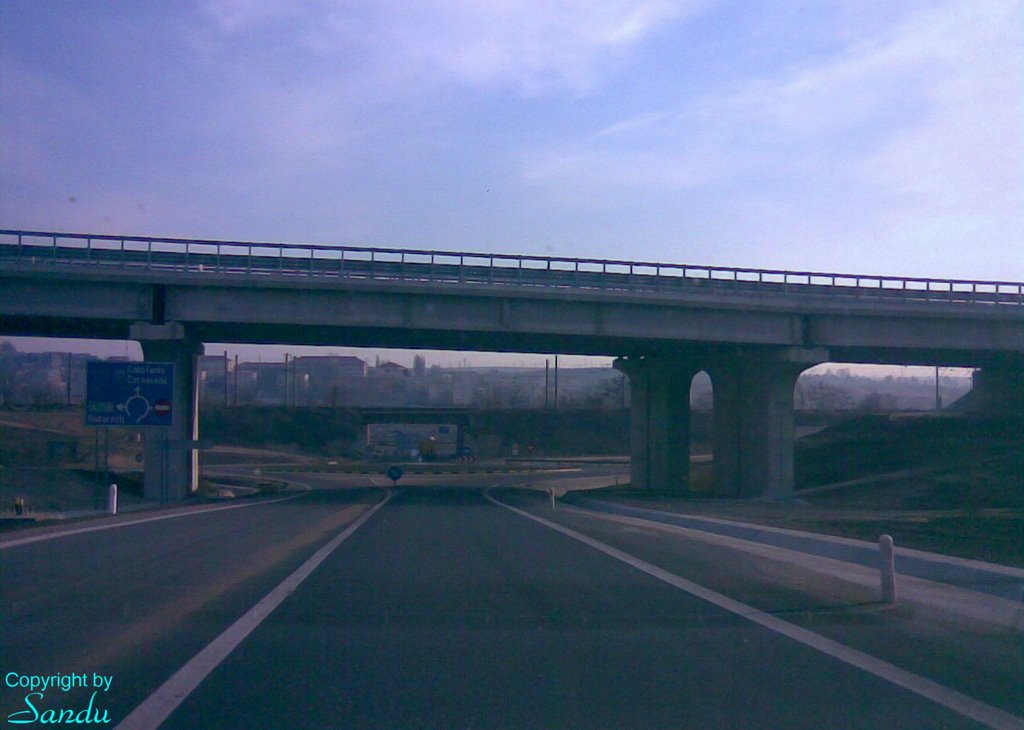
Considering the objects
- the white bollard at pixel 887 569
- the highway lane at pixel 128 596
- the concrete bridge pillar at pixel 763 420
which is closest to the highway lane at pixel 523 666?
the highway lane at pixel 128 596

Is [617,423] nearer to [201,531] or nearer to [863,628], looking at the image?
[201,531]

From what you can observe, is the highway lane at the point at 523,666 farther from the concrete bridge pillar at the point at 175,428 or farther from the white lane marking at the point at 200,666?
the concrete bridge pillar at the point at 175,428

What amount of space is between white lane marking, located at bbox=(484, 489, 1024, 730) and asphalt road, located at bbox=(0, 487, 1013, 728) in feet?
0.60

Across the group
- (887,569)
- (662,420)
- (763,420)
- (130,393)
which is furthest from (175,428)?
(887,569)

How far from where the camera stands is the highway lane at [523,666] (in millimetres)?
7555

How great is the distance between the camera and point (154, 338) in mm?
40969

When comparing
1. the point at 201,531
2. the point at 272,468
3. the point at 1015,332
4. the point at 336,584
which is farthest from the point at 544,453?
the point at 336,584

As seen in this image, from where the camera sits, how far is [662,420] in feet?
181

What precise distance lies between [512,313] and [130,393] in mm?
15524

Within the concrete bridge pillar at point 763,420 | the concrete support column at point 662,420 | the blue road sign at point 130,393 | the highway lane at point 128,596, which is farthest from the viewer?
the concrete support column at point 662,420

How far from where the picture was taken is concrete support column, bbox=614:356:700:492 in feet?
179

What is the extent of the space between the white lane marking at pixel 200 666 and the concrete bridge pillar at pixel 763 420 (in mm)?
35540

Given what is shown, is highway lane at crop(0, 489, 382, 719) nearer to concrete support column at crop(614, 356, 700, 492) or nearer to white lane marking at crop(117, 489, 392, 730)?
white lane marking at crop(117, 489, 392, 730)

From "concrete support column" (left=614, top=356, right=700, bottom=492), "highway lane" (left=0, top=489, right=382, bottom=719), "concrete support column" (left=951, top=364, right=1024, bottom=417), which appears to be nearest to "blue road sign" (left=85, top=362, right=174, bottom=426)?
"highway lane" (left=0, top=489, right=382, bottom=719)
